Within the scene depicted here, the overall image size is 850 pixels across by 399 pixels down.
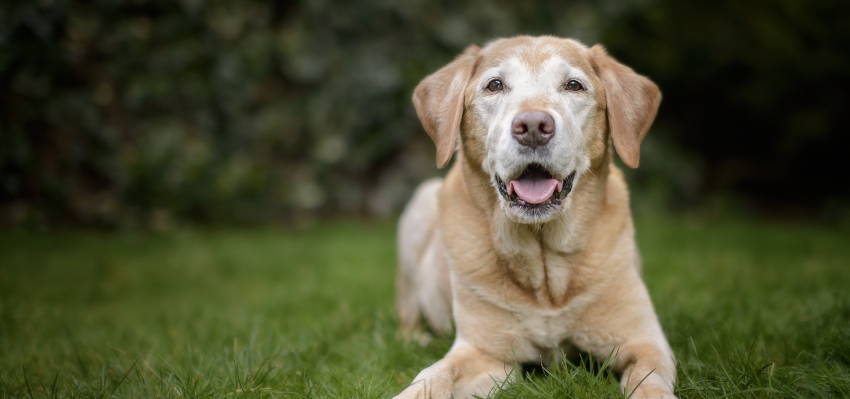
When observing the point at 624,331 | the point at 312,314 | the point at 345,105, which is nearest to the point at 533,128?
the point at 624,331

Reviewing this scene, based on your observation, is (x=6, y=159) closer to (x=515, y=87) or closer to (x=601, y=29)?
(x=515, y=87)

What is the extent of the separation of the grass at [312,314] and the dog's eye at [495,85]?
124cm

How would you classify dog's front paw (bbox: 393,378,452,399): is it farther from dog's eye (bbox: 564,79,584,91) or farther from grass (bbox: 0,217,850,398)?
dog's eye (bbox: 564,79,584,91)

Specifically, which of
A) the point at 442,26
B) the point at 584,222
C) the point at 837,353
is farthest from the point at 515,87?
the point at 442,26

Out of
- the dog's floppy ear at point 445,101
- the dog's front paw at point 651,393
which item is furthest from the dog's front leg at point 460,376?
the dog's floppy ear at point 445,101

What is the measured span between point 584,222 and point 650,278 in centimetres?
255

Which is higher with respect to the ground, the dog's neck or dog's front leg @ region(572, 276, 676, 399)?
the dog's neck

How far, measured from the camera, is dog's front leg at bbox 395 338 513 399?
2518 mm

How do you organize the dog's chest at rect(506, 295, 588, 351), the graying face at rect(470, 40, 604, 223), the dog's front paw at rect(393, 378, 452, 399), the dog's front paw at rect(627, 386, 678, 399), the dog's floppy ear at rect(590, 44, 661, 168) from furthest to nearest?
1. the dog's floppy ear at rect(590, 44, 661, 168)
2. the dog's chest at rect(506, 295, 588, 351)
3. the graying face at rect(470, 40, 604, 223)
4. the dog's front paw at rect(393, 378, 452, 399)
5. the dog's front paw at rect(627, 386, 678, 399)

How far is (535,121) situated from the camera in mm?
2535

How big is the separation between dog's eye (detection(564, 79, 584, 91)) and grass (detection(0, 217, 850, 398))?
1203 mm

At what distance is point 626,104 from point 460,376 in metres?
1.41

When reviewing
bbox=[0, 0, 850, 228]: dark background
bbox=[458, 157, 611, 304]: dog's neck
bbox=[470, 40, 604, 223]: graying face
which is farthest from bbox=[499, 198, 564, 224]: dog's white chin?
bbox=[0, 0, 850, 228]: dark background

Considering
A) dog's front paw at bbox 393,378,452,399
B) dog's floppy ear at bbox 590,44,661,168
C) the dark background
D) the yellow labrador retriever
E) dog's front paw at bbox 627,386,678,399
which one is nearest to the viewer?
dog's front paw at bbox 627,386,678,399
